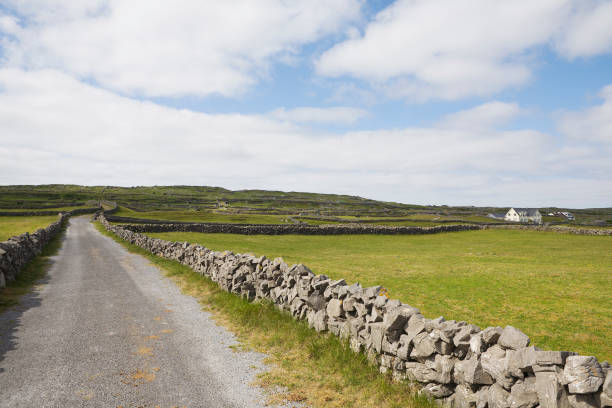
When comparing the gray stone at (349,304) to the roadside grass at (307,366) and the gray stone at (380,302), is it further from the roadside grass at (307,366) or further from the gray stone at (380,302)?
the roadside grass at (307,366)

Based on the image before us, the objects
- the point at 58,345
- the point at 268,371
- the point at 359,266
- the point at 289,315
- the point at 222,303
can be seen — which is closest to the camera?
the point at 268,371

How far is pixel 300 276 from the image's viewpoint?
1178 cm

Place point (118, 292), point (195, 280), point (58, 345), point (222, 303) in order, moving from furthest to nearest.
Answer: point (195, 280) < point (118, 292) < point (222, 303) < point (58, 345)

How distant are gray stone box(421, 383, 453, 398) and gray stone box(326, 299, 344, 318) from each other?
3098 millimetres

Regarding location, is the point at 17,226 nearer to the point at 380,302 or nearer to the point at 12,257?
the point at 12,257

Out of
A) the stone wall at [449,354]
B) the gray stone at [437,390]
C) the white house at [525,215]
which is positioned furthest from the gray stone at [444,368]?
the white house at [525,215]

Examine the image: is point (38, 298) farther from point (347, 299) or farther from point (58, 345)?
point (347, 299)

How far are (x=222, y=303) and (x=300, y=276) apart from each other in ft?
12.4

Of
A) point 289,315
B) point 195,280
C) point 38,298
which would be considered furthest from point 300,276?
point 38,298

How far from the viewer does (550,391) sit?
4.96 meters

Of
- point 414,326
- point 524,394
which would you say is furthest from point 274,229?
point 524,394

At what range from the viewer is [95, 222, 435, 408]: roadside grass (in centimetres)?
686

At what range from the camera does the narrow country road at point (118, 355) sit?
685 centimetres

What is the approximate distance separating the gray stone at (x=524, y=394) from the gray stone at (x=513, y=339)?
49 cm
